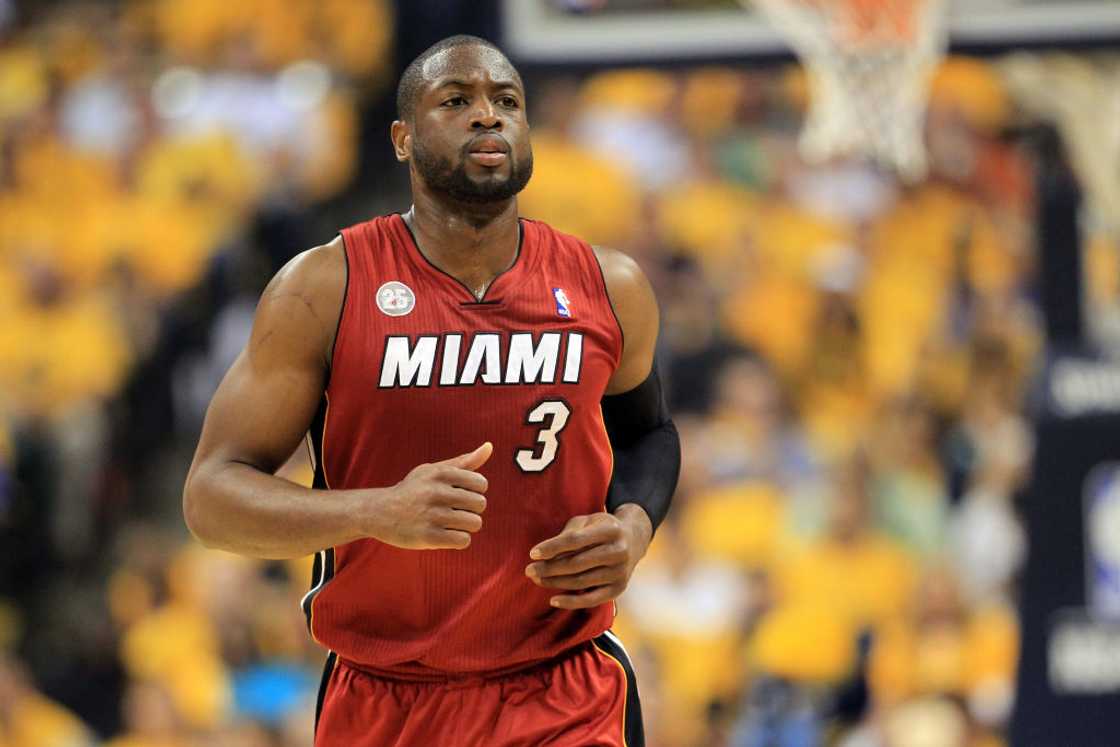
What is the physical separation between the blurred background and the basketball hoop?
0.11 m

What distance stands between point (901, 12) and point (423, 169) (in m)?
4.04

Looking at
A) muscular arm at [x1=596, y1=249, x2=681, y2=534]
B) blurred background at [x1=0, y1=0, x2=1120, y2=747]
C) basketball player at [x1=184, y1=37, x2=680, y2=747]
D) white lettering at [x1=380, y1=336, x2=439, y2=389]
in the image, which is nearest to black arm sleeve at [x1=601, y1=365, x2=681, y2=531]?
muscular arm at [x1=596, y1=249, x2=681, y2=534]

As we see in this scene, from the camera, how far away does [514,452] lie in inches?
133

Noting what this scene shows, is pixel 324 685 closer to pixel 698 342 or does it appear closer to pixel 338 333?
pixel 338 333

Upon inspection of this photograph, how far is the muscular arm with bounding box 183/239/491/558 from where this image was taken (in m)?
3.15

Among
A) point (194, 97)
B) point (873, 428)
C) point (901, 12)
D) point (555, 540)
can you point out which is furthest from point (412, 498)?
point (194, 97)

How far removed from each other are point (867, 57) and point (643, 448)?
3.80 m

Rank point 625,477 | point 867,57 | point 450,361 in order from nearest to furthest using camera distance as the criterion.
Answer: point 450,361, point 625,477, point 867,57

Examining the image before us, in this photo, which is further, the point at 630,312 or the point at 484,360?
the point at 630,312

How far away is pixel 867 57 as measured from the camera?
7086 mm

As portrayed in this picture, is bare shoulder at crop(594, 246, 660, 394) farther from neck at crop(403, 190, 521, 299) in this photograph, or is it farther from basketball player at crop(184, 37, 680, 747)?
neck at crop(403, 190, 521, 299)

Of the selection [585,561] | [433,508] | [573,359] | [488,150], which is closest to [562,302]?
[573,359]

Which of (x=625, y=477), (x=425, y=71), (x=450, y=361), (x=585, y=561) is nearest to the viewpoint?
(x=585, y=561)

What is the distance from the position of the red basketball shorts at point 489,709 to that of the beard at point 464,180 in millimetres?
1008
